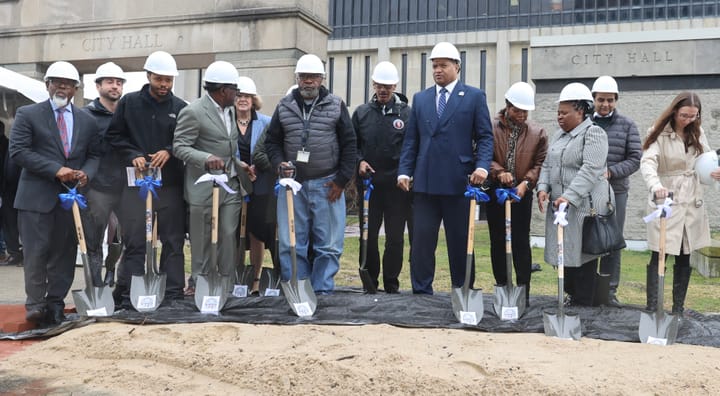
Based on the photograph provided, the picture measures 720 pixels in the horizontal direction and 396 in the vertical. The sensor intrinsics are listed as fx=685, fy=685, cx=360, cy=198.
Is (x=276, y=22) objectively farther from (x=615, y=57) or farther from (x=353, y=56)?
(x=353, y=56)

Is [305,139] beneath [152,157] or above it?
above

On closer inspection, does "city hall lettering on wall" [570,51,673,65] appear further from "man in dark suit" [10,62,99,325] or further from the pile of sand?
"man in dark suit" [10,62,99,325]

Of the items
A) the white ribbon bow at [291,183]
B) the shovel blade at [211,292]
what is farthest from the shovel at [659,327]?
the shovel blade at [211,292]

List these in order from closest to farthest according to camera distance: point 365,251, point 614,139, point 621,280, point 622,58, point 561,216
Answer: point 561,216 < point 614,139 < point 365,251 < point 621,280 < point 622,58

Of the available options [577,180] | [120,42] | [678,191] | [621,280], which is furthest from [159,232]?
[120,42]

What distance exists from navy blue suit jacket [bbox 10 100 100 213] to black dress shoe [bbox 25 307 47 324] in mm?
799

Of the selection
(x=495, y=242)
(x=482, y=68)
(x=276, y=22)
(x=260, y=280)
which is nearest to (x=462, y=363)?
(x=495, y=242)

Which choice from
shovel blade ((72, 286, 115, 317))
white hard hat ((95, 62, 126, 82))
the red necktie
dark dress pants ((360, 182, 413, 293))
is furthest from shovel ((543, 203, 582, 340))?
white hard hat ((95, 62, 126, 82))

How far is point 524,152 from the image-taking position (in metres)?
5.94

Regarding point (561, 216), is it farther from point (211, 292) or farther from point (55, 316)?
point (55, 316)

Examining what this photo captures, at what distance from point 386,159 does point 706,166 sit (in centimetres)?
273

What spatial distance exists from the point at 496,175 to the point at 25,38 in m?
9.67

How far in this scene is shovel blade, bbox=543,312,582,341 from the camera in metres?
4.83

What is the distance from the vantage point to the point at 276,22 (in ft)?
33.8
